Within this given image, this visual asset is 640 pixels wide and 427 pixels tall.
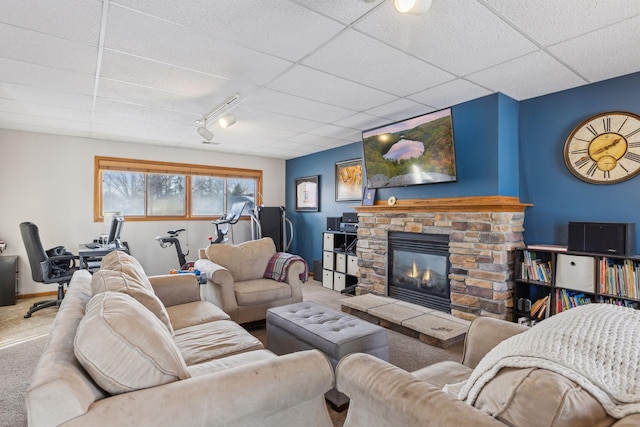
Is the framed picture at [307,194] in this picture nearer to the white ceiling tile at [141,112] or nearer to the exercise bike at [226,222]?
the exercise bike at [226,222]

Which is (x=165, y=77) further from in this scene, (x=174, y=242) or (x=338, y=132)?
(x=174, y=242)

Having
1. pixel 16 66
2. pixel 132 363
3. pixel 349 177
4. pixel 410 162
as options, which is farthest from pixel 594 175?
pixel 16 66

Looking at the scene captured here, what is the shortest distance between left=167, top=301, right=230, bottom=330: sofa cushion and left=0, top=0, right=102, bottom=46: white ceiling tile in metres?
1.96

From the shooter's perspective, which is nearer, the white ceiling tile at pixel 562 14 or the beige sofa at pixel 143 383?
the beige sofa at pixel 143 383

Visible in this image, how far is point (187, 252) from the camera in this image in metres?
5.75

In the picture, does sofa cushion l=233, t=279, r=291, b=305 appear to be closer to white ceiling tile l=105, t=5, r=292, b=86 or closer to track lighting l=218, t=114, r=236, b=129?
track lighting l=218, t=114, r=236, b=129

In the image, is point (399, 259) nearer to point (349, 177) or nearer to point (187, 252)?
point (349, 177)

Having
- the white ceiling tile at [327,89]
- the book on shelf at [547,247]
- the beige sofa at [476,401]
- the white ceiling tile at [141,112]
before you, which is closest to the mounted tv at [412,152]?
the white ceiling tile at [327,89]

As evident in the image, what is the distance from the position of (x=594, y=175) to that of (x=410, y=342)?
2.17 metres

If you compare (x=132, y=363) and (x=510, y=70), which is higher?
(x=510, y=70)

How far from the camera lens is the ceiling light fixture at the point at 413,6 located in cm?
154

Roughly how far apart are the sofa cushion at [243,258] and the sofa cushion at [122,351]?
244 centimetres

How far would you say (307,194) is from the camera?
20.8 ft

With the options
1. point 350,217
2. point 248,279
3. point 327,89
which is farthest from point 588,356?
point 350,217
